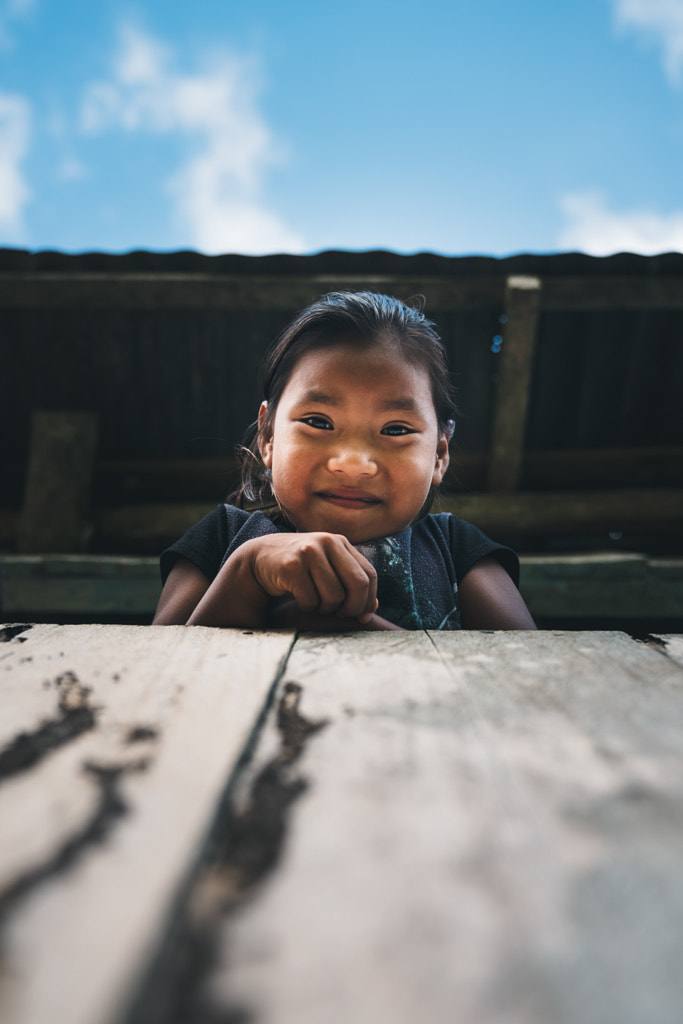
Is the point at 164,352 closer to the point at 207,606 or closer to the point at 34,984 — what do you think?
the point at 207,606

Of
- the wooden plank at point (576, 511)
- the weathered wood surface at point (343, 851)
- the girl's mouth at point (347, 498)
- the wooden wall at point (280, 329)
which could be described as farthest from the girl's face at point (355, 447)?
the wooden plank at point (576, 511)

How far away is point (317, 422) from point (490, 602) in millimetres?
591

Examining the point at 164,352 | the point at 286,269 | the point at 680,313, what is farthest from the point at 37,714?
the point at 680,313

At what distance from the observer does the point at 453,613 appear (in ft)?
4.08

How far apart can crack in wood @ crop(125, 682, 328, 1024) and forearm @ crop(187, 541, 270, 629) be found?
0.55 meters

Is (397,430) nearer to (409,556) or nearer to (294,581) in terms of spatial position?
(409,556)

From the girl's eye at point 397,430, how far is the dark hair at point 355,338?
0.19 metres

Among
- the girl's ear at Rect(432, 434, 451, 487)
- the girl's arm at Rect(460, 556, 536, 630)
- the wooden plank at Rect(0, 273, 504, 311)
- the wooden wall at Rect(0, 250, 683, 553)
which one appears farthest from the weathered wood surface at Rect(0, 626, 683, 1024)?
the wooden plank at Rect(0, 273, 504, 311)

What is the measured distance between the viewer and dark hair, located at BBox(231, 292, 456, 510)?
50.5 inches

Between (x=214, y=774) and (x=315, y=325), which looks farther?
(x=315, y=325)

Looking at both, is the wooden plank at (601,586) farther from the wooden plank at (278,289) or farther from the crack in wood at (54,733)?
the crack in wood at (54,733)

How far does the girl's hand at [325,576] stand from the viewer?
0.80 meters

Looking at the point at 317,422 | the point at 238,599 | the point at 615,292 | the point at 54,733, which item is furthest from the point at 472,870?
the point at 615,292

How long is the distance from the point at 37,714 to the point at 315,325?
1.15 meters
